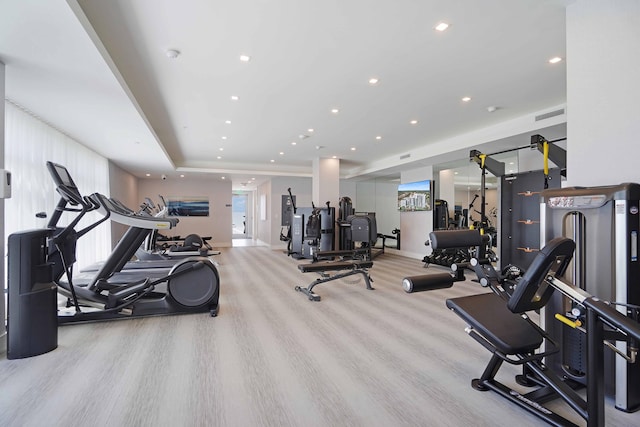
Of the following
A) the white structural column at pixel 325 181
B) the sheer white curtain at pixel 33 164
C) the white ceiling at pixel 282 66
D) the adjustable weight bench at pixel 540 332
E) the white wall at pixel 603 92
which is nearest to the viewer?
the adjustable weight bench at pixel 540 332

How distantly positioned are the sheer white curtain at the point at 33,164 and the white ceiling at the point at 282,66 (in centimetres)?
27

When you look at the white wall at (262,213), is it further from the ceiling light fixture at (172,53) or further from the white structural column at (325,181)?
the ceiling light fixture at (172,53)

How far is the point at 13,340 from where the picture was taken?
8.55 ft

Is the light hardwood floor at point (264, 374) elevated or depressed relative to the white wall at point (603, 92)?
depressed

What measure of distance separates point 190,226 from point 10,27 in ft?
33.7

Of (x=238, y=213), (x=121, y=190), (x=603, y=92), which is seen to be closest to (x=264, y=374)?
(x=603, y=92)

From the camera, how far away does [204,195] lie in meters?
12.3

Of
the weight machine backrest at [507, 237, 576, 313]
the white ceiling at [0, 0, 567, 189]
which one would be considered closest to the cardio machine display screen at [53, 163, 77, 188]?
the white ceiling at [0, 0, 567, 189]

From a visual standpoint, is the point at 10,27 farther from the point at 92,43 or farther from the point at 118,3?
the point at 118,3

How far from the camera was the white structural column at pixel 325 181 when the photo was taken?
9.34 m

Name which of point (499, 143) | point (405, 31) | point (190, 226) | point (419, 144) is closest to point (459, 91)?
point (405, 31)

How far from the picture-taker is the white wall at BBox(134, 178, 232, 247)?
11.9m

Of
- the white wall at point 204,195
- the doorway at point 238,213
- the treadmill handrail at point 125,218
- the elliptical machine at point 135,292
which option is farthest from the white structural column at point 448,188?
the doorway at point 238,213

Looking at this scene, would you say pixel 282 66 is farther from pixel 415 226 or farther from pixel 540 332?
pixel 415 226
